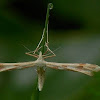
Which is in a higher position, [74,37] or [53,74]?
[74,37]

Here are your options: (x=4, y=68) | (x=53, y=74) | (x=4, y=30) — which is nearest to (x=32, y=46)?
(x=4, y=30)

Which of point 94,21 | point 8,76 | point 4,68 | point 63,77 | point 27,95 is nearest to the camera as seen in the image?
point 4,68

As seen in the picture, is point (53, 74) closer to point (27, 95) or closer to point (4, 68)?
point (27, 95)

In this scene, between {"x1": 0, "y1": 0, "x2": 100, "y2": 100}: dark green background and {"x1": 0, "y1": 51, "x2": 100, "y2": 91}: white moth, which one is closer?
{"x1": 0, "y1": 51, "x2": 100, "y2": 91}: white moth

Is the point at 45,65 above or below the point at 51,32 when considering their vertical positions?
below

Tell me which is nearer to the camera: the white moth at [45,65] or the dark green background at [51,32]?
the white moth at [45,65]

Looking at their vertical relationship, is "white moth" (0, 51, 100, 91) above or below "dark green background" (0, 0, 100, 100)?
below

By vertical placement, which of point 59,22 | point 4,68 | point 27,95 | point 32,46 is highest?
point 59,22

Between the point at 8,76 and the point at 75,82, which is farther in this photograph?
the point at 8,76

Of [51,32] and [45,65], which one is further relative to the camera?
[51,32]

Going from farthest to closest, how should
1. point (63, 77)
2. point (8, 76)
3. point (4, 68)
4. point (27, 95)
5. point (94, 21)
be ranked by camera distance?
1. point (94, 21)
2. point (8, 76)
3. point (63, 77)
4. point (27, 95)
5. point (4, 68)

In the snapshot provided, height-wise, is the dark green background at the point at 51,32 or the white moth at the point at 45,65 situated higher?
the dark green background at the point at 51,32
